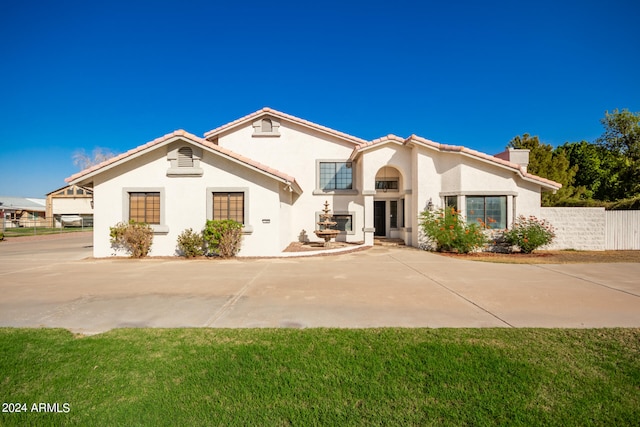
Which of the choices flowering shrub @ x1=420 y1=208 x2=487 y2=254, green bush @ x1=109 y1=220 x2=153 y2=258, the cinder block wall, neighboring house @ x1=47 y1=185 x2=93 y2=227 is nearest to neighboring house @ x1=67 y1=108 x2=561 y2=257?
green bush @ x1=109 y1=220 x2=153 y2=258

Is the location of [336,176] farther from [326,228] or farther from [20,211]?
[20,211]

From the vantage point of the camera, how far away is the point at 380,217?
58.3ft

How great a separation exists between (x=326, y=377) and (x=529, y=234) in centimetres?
1356

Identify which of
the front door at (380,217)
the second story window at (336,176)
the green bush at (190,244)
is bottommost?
the green bush at (190,244)

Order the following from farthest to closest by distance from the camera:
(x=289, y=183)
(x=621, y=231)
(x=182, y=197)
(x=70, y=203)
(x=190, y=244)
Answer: (x=70, y=203) < (x=621, y=231) < (x=182, y=197) < (x=289, y=183) < (x=190, y=244)

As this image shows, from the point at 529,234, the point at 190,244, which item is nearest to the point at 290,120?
the point at 190,244

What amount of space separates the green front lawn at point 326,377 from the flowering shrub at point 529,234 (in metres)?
Answer: 9.96

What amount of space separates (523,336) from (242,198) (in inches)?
418

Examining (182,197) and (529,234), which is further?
(529,234)

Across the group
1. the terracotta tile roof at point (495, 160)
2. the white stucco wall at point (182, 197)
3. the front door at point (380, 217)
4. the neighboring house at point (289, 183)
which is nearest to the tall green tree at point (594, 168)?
the terracotta tile roof at point (495, 160)

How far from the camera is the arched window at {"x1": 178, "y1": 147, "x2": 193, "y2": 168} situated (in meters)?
12.1

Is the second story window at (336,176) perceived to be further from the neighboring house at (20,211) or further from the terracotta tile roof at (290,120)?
the neighboring house at (20,211)

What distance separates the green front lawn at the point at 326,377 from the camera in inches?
98.8

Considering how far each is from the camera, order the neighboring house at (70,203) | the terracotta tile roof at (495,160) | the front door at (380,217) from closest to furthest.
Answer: the terracotta tile roof at (495,160) < the front door at (380,217) < the neighboring house at (70,203)
